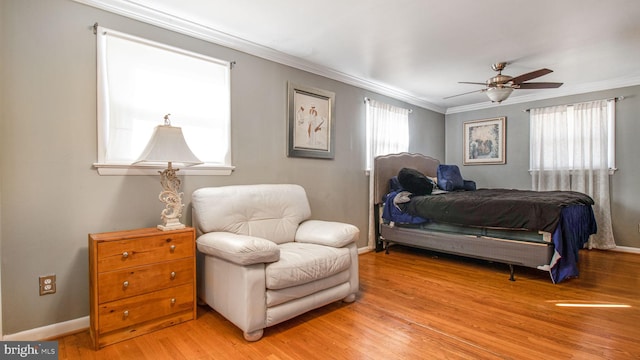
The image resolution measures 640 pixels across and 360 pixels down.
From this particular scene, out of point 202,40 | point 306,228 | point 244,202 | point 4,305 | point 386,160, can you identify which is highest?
point 202,40

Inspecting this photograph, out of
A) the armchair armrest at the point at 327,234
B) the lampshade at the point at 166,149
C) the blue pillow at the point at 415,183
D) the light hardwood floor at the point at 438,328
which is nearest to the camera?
the light hardwood floor at the point at 438,328

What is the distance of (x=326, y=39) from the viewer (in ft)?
9.97

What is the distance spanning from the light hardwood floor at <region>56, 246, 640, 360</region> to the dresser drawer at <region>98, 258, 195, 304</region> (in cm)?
30

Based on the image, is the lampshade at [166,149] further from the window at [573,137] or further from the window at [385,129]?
the window at [573,137]

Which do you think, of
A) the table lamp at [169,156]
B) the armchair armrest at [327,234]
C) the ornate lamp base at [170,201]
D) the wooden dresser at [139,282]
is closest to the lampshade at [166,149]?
the table lamp at [169,156]

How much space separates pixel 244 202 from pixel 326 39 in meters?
1.72

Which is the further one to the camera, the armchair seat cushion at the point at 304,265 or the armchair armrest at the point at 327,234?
the armchair armrest at the point at 327,234

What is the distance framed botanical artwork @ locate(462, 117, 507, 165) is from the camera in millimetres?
5484

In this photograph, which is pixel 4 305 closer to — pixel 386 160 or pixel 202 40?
pixel 202 40

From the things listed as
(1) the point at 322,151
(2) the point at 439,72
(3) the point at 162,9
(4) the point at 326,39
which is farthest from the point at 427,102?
(3) the point at 162,9

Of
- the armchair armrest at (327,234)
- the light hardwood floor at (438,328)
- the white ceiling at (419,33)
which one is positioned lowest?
the light hardwood floor at (438,328)

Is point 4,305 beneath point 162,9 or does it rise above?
beneath

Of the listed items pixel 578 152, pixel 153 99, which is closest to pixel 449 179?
pixel 578 152

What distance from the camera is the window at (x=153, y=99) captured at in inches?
90.8
